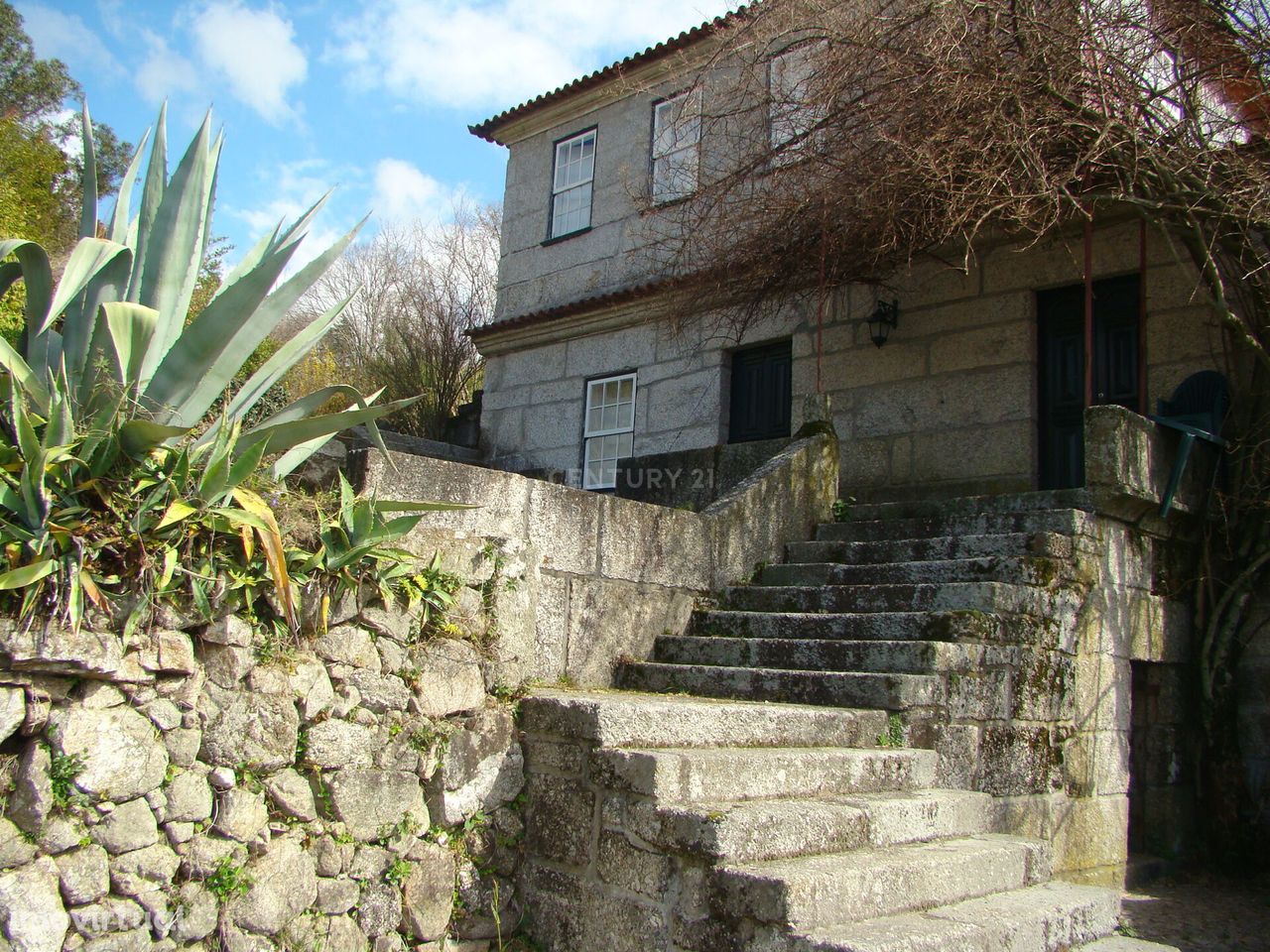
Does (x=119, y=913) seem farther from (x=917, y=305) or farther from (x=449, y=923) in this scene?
(x=917, y=305)

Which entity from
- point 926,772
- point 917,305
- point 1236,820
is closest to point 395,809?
point 926,772

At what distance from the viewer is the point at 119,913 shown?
272 centimetres

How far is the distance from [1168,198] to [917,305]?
7.36ft

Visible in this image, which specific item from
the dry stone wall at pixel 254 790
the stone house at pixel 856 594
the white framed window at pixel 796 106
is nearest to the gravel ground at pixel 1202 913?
the stone house at pixel 856 594

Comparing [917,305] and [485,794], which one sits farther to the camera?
[917,305]

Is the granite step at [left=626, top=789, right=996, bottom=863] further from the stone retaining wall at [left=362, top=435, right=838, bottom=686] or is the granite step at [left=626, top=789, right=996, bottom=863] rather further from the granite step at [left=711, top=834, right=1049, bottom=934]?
the stone retaining wall at [left=362, top=435, right=838, bottom=686]

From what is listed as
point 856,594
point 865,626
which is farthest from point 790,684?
point 856,594

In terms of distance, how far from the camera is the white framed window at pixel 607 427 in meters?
10.1

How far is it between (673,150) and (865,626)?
5667 millimetres

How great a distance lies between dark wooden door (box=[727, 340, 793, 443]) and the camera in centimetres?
909

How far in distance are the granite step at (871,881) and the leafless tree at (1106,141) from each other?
2961 mm

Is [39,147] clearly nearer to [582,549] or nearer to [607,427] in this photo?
[607,427]

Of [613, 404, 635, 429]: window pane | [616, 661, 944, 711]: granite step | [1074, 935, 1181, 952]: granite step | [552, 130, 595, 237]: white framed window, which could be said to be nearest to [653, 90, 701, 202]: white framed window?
[552, 130, 595, 237]: white framed window

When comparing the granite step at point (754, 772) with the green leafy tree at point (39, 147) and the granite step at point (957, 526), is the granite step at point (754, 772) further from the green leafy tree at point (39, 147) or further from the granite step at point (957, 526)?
the green leafy tree at point (39, 147)
